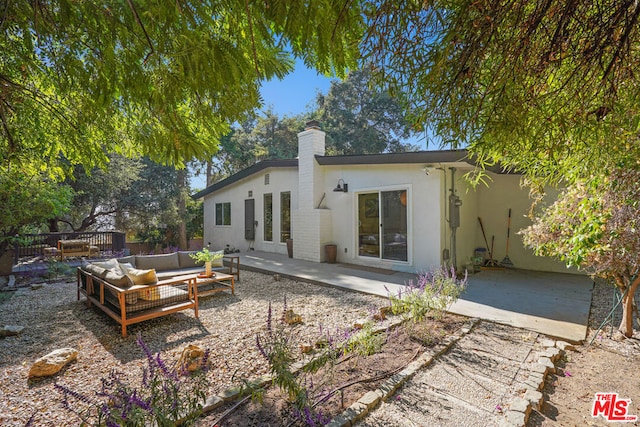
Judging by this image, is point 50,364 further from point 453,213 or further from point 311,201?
point 453,213

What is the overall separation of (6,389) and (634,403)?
5071 mm

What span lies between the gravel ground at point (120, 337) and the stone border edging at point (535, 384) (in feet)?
5.25

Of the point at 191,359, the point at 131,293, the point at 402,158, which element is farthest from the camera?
the point at 402,158

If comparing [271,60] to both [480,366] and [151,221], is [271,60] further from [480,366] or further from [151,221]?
[151,221]

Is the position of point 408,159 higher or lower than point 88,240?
higher

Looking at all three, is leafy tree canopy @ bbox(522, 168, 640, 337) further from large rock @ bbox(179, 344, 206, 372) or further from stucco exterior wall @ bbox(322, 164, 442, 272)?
large rock @ bbox(179, 344, 206, 372)

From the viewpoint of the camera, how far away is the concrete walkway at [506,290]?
12.9 ft

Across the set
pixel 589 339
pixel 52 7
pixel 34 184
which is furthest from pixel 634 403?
pixel 34 184

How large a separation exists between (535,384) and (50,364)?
13.9ft

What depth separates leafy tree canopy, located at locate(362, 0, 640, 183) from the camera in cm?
163

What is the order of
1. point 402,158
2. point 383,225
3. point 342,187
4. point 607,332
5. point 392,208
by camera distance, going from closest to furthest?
point 607,332 < point 402,158 < point 392,208 < point 383,225 < point 342,187

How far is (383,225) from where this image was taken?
7418 millimetres

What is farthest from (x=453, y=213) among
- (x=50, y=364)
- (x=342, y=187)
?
(x=50, y=364)

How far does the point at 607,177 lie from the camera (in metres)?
2.59
